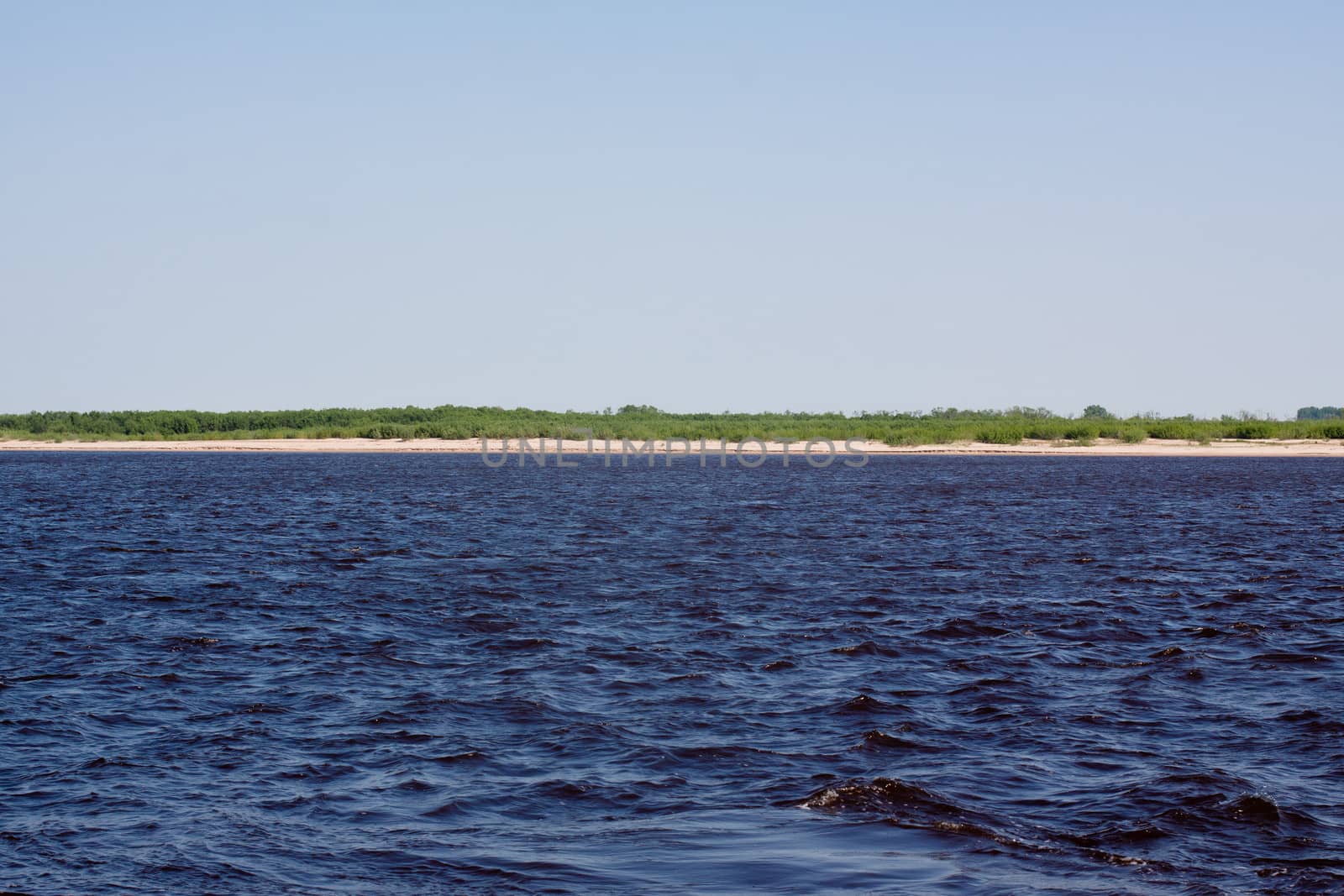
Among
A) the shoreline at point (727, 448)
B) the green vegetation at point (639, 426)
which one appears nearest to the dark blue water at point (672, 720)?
the shoreline at point (727, 448)

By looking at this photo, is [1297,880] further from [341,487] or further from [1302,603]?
[341,487]

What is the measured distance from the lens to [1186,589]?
79.2ft

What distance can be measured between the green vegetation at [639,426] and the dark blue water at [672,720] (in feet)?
326

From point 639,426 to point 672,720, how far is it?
452ft

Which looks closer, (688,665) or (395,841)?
(395,841)

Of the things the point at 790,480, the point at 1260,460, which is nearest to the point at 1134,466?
the point at 1260,460

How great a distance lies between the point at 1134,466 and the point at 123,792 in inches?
3582

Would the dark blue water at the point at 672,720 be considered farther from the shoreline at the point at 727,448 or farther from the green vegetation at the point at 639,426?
the green vegetation at the point at 639,426

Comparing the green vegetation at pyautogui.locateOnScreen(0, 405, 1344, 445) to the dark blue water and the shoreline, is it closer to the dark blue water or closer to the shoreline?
the shoreline

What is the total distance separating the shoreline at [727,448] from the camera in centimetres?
11931

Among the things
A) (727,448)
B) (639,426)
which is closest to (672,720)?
(727,448)

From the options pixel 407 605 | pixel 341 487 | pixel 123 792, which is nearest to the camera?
pixel 123 792

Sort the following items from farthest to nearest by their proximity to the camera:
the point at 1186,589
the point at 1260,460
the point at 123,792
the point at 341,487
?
the point at 1260,460
the point at 341,487
the point at 1186,589
the point at 123,792

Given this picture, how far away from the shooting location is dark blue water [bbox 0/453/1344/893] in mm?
9367
